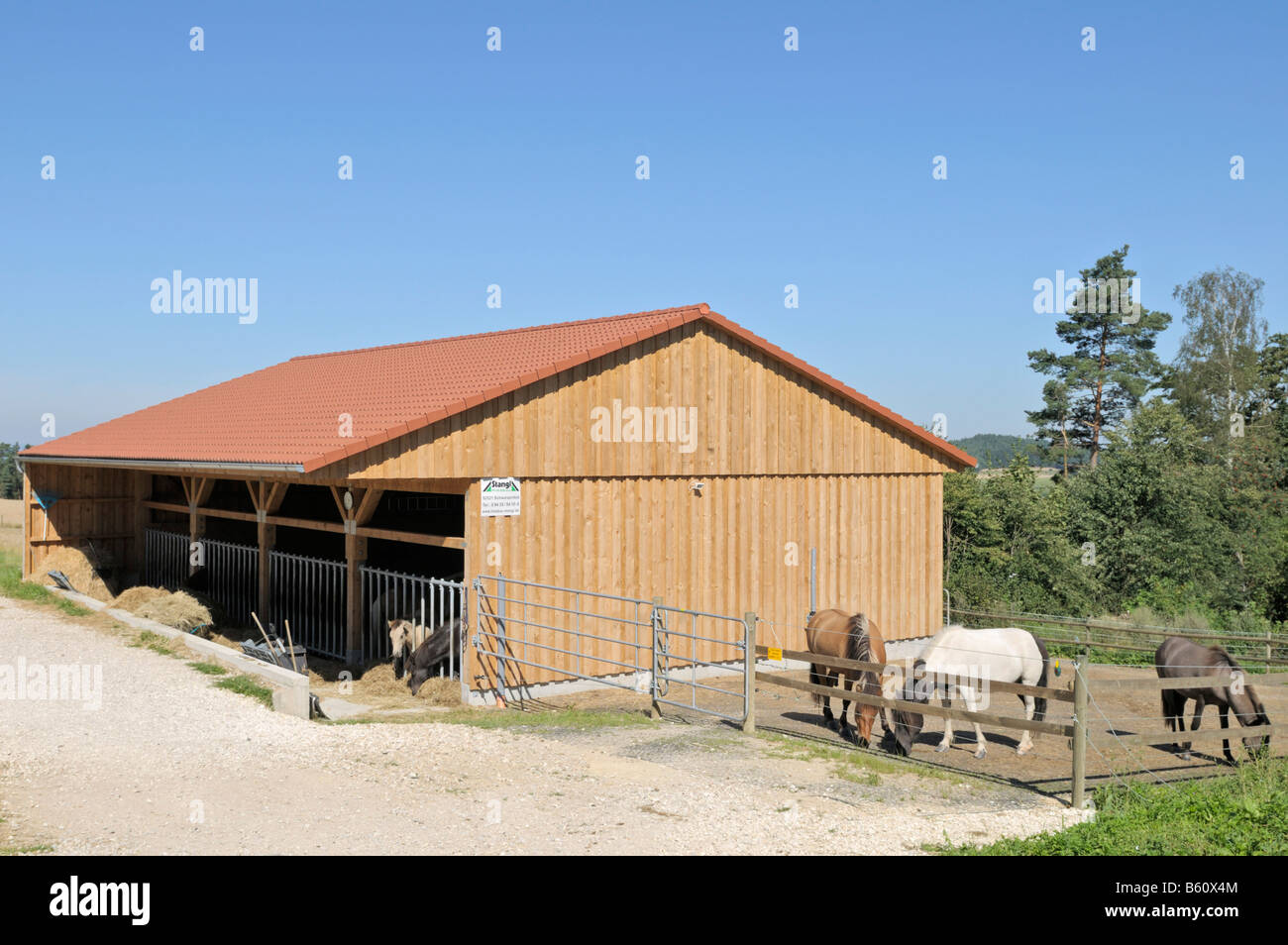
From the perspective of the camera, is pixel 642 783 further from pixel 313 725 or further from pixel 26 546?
pixel 26 546

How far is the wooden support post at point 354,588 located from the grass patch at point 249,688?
205 centimetres

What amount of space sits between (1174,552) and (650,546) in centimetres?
1596

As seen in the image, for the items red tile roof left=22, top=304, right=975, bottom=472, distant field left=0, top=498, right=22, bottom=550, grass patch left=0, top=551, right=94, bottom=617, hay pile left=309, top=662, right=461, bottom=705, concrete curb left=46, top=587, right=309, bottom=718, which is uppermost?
red tile roof left=22, top=304, right=975, bottom=472

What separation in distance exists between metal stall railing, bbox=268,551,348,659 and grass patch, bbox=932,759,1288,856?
35.3ft

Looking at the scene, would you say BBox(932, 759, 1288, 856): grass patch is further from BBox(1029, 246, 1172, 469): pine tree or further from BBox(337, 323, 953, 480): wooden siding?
BBox(1029, 246, 1172, 469): pine tree

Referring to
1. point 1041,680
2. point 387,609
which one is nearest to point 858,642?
point 1041,680

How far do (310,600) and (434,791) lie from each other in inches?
365

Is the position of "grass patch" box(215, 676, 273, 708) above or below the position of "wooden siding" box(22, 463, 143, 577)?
below

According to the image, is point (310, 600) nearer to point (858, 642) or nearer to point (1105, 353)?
point (858, 642)

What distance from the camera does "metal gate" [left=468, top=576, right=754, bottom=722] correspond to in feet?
40.8

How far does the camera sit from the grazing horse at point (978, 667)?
10438 mm

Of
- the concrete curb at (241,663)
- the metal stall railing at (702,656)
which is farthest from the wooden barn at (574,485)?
the concrete curb at (241,663)

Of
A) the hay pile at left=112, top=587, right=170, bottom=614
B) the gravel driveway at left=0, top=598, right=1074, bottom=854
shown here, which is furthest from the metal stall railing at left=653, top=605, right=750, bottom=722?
the hay pile at left=112, top=587, right=170, bottom=614
